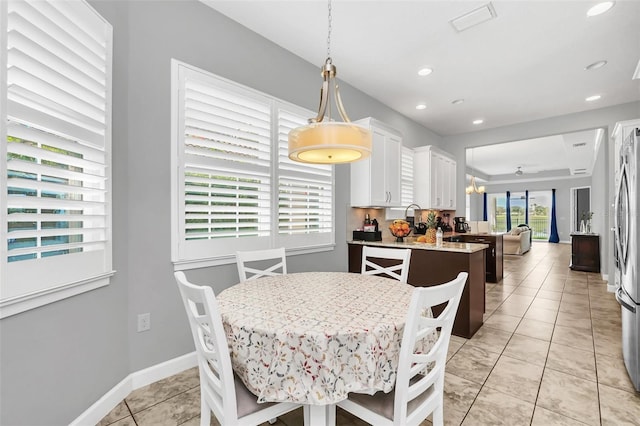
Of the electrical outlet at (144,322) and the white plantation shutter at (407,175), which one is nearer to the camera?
the electrical outlet at (144,322)

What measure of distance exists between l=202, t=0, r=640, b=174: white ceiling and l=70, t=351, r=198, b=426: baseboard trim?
2.93m

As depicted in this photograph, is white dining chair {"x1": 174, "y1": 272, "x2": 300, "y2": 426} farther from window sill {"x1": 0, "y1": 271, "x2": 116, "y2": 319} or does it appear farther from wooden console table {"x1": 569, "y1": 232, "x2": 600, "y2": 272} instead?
wooden console table {"x1": 569, "y1": 232, "x2": 600, "y2": 272}

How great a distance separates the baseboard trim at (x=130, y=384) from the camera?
1699 mm

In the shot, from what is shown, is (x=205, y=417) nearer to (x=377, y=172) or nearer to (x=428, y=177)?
(x=377, y=172)

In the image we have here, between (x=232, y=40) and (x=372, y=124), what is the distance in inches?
71.9

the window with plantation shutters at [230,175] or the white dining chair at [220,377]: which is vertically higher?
the window with plantation shutters at [230,175]

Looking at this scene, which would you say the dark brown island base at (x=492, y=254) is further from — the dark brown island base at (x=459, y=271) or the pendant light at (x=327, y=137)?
the pendant light at (x=327, y=137)

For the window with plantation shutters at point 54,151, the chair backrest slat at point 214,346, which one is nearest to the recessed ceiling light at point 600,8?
the chair backrest slat at point 214,346

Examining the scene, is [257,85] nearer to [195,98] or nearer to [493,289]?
[195,98]

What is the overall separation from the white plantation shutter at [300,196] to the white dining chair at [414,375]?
1959 millimetres

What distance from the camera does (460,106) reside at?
4711 mm

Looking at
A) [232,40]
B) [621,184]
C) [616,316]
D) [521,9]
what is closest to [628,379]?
[621,184]

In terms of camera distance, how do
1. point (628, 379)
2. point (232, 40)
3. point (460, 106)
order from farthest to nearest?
point (460, 106), point (232, 40), point (628, 379)

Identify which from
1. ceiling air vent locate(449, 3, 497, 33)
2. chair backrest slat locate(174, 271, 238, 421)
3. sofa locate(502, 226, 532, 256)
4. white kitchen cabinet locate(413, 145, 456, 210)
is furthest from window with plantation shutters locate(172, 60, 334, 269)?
sofa locate(502, 226, 532, 256)
